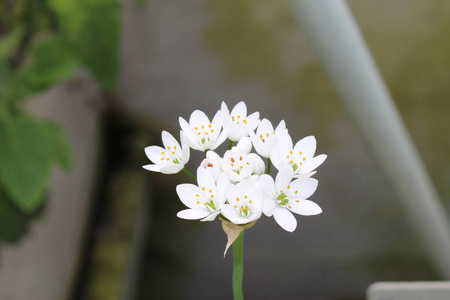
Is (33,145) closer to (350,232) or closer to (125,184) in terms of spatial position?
(125,184)

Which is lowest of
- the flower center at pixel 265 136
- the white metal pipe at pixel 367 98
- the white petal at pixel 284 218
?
the white petal at pixel 284 218

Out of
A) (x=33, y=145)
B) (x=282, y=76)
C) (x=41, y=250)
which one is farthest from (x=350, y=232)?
(x=33, y=145)

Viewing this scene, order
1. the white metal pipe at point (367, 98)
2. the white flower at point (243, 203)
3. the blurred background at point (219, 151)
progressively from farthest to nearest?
the blurred background at point (219, 151), the white metal pipe at point (367, 98), the white flower at point (243, 203)

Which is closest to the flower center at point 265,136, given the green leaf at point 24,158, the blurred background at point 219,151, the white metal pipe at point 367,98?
the white metal pipe at point 367,98

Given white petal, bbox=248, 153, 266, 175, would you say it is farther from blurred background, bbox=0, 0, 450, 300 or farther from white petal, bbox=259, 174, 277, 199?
blurred background, bbox=0, 0, 450, 300

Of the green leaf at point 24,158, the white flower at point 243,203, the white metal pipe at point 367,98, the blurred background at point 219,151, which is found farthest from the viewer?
the blurred background at point 219,151

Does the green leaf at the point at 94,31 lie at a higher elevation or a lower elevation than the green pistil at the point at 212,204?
higher

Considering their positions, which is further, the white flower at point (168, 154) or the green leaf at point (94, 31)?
the green leaf at point (94, 31)

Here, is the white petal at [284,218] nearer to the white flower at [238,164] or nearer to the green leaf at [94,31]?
the white flower at [238,164]

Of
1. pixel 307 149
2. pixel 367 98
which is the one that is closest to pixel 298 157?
pixel 307 149
